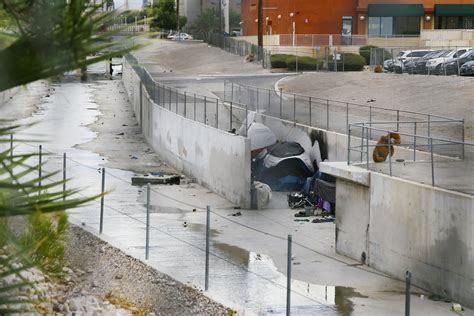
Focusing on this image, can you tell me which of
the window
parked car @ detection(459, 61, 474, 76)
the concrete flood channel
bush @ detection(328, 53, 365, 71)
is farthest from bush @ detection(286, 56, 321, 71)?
the concrete flood channel

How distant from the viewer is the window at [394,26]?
82375 millimetres

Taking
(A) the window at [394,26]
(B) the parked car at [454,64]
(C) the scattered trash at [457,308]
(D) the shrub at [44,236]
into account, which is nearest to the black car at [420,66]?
(B) the parked car at [454,64]

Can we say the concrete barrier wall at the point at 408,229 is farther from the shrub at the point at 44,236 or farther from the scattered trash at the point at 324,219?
the shrub at the point at 44,236

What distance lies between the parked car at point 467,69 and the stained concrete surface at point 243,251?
19594 millimetres

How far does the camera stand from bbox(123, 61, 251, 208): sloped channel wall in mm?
27188

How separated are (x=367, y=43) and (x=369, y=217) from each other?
187ft

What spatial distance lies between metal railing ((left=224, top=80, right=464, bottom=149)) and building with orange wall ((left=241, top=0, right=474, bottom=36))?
3824 centimetres

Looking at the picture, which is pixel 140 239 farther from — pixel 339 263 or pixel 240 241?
pixel 339 263

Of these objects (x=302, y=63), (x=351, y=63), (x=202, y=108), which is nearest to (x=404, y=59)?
(x=351, y=63)

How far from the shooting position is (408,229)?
18594 millimetres

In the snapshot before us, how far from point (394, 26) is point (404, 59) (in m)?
28.8

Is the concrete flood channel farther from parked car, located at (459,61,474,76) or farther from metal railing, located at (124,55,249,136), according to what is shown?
parked car, located at (459,61,474,76)

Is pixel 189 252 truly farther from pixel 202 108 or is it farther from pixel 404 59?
pixel 404 59

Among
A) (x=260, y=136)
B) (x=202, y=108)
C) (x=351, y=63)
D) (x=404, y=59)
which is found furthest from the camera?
(x=351, y=63)
